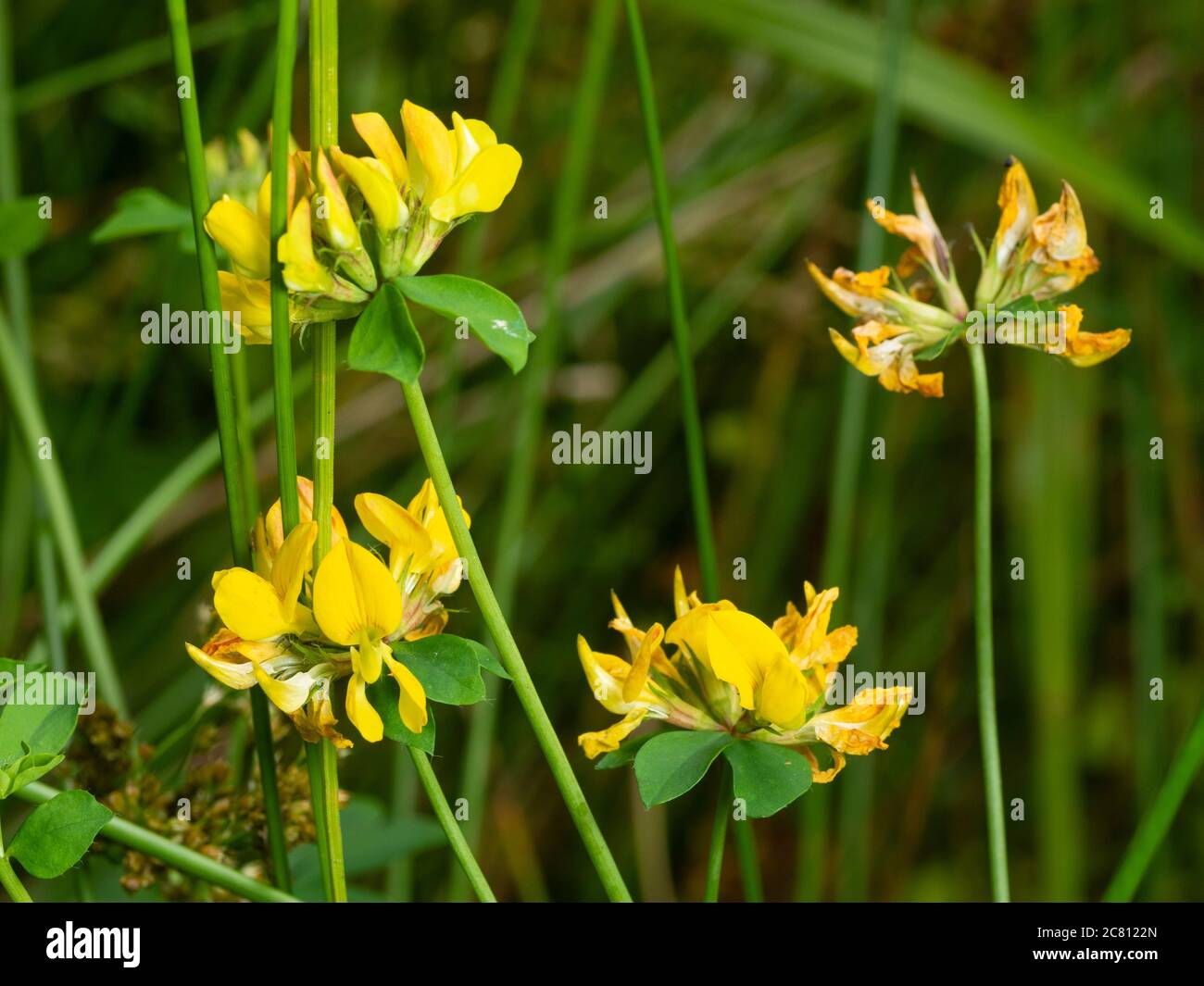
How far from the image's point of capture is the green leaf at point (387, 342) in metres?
0.43

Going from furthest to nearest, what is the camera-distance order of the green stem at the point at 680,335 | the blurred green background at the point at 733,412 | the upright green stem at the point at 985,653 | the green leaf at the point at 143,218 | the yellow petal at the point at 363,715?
1. the blurred green background at the point at 733,412
2. the green leaf at the point at 143,218
3. the green stem at the point at 680,335
4. the upright green stem at the point at 985,653
5. the yellow petal at the point at 363,715

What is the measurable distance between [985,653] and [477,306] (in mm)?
280

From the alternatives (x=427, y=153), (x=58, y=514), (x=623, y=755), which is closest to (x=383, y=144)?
(x=427, y=153)

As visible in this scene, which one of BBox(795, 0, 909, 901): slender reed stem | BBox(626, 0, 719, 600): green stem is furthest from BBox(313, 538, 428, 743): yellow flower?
BBox(795, 0, 909, 901): slender reed stem

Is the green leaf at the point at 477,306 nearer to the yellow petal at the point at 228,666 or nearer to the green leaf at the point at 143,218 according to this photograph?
the yellow petal at the point at 228,666

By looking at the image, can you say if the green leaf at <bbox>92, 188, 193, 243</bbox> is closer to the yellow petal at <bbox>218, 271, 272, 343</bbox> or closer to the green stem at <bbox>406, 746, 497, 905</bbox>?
the yellow petal at <bbox>218, 271, 272, 343</bbox>

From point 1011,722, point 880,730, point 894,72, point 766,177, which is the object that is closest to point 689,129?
point 766,177

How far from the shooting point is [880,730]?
1.61 feet

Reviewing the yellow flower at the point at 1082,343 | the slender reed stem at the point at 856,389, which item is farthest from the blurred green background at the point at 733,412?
the yellow flower at the point at 1082,343

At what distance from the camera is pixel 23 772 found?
1.51 feet

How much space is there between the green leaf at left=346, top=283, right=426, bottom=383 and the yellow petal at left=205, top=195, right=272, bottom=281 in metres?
0.04

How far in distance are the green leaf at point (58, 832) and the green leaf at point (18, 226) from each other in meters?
0.41

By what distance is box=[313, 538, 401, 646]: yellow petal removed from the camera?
0.43 meters

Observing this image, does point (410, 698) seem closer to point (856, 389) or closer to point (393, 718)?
point (393, 718)
